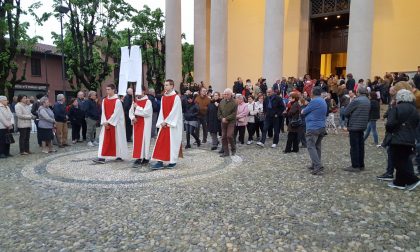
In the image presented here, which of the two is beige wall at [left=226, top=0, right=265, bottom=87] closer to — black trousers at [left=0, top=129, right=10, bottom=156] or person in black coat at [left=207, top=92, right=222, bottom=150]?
person in black coat at [left=207, top=92, right=222, bottom=150]

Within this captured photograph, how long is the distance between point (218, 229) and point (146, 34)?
1052 inches

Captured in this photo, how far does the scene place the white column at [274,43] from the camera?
19078 millimetres

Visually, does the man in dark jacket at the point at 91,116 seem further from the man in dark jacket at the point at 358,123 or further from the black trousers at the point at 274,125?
the man in dark jacket at the point at 358,123

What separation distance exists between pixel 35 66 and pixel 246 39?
2463 centimetres

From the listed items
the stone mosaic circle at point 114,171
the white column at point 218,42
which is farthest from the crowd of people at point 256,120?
the white column at point 218,42

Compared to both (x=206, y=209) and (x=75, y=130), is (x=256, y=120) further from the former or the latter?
(x=75, y=130)

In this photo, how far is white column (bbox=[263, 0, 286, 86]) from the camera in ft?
62.6

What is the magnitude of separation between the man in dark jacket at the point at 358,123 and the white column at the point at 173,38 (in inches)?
633

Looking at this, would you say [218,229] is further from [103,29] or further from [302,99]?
[103,29]

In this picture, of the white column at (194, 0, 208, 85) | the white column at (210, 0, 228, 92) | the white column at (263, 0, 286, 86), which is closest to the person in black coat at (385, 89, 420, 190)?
the white column at (263, 0, 286, 86)

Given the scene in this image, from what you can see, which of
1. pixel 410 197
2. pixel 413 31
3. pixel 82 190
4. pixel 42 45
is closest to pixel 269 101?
pixel 410 197

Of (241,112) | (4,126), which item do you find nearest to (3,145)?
(4,126)

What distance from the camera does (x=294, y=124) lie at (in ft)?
31.4

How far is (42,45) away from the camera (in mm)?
41750
